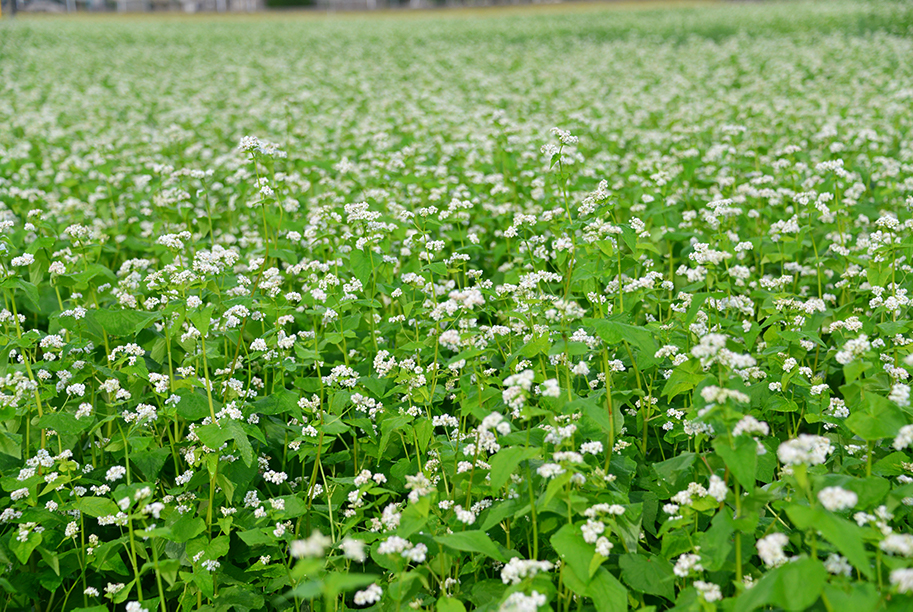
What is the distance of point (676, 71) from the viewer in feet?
53.2

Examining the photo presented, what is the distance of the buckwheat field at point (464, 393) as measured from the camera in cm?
235

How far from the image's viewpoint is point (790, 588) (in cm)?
188

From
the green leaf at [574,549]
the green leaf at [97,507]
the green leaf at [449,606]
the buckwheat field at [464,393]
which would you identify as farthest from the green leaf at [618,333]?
the green leaf at [97,507]

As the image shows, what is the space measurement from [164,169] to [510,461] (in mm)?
4266

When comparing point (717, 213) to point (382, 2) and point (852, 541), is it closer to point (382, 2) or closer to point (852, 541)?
point (852, 541)

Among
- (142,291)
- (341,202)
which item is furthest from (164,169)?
(341,202)

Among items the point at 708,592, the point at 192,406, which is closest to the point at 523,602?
the point at 708,592

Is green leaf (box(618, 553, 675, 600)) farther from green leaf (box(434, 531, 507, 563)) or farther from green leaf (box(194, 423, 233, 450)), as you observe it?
green leaf (box(194, 423, 233, 450))

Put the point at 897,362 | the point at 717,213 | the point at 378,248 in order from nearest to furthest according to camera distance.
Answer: the point at 897,362, the point at 717,213, the point at 378,248

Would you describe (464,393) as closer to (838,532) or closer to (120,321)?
(838,532)

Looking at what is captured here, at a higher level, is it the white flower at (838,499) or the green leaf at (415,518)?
the white flower at (838,499)

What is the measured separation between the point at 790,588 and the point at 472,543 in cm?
104

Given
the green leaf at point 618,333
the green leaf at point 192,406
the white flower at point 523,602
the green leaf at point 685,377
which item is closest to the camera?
the white flower at point 523,602

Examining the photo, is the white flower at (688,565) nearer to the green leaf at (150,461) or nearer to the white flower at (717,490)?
the white flower at (717,490)
